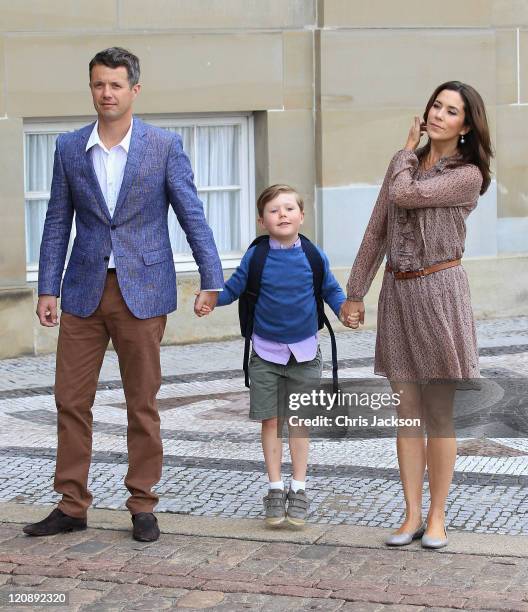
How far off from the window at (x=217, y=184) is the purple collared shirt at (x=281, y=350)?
16.3ft

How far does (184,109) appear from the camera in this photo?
10859 millimetres

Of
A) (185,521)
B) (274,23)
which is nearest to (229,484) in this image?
(185,521)

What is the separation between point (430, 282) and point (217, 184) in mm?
5936

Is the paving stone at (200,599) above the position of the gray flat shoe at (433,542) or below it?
below

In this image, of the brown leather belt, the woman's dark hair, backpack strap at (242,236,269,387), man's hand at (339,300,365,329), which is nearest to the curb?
backpack strap at (242,236,269,387)

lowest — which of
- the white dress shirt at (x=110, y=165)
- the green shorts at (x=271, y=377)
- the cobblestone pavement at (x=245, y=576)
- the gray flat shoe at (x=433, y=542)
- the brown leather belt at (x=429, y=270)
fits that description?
the cobblestone pavement at (x=245, y=576)

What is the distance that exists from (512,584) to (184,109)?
6.24m

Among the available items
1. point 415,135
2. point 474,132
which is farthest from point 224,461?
point 474,132

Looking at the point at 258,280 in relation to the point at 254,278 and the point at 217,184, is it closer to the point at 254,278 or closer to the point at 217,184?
the point at 254,278

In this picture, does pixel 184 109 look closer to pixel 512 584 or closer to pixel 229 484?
pixel 229 484

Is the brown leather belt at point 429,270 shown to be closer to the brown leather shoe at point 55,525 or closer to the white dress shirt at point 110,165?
the white dress shirt at point 110,165

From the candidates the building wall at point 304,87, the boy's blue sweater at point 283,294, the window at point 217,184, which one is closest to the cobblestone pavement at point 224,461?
the boy's blue sweater at point 283,294

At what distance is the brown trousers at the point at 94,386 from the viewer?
6.00 m

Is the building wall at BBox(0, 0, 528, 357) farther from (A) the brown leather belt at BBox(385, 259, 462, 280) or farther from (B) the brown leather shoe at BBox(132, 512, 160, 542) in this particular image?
(A) the brown leather belt at BBox(385, 259, 462, 280)
